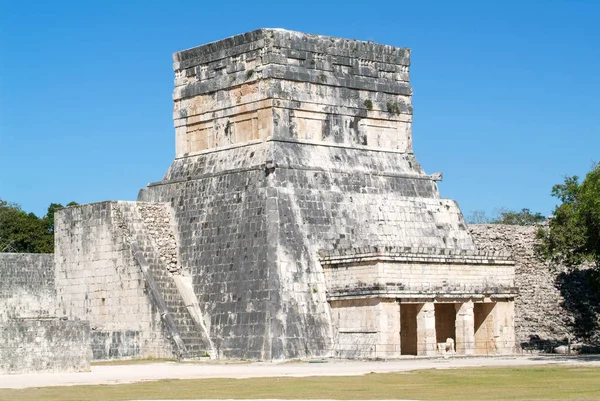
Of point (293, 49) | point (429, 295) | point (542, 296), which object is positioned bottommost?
point (429, 295)

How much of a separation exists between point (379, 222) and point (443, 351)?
4.18 meters

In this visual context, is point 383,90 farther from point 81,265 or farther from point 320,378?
point 320,378

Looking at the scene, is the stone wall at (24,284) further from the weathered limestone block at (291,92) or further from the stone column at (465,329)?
the stone column at (465,329)

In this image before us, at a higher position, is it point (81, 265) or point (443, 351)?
point (81, 265)

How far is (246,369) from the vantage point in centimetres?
3144

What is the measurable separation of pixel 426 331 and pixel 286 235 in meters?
4.46

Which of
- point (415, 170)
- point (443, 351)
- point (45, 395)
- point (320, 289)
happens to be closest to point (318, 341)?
point (320, 289)

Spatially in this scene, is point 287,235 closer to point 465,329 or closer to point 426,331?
point 426,331

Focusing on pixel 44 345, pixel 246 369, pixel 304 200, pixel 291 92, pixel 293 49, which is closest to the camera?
pixel 44 345

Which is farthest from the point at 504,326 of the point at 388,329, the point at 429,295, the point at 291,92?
the point at 291,92

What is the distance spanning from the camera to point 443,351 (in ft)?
123

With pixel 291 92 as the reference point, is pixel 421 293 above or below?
below

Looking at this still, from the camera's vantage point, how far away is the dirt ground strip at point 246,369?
28.0 meters

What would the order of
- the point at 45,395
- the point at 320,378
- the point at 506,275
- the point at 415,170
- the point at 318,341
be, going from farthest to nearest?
the point at 415,170 < the point at 506,275 < the point at 318,341 < the point at 320,378 < the point at 45,395
